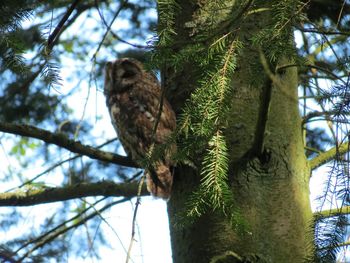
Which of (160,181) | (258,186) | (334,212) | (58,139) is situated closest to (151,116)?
(160,181)

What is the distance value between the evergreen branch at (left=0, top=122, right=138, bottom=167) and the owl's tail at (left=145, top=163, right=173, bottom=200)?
0.21m

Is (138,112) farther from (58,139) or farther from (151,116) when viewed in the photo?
(58,139)

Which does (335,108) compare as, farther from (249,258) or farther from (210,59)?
(249,258)

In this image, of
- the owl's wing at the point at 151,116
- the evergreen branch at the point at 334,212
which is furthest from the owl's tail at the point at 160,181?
the evergreen branch at the point at 334,212

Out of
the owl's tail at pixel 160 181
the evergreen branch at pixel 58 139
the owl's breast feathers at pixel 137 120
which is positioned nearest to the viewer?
the evergreen branch at pixel 58 139

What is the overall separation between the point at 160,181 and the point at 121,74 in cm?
133

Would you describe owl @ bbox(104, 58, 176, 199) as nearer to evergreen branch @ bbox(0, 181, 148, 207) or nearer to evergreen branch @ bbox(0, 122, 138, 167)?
evergreen branch @ bbox(0, 181, 148, 207)

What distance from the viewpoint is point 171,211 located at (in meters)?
2.60

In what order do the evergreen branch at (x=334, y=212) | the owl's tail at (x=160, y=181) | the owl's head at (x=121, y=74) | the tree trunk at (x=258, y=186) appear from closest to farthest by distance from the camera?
1. the evergreen branch at (x=334, y=212)
2. the tree trunk at (x=258, y=186)
3. the owl's tail at (x=160, y=181)
4. the owl's head at (x=121, y=74)

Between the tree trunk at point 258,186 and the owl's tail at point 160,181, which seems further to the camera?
the owl's tail at point 160,181

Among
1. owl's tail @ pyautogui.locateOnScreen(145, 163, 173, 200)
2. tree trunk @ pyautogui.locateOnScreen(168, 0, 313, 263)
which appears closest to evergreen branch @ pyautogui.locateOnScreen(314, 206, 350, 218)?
tree trunk @ pyautogui.locateOnScreen(168, 0, 313, 263)

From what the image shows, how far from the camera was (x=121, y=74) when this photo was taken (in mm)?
4141

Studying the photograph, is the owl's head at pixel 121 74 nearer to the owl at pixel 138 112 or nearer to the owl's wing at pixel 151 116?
the owl at pixel 138 112

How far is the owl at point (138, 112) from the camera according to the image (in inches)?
122
